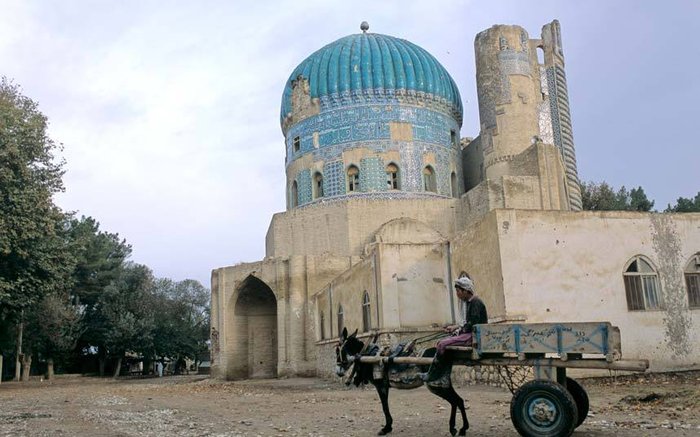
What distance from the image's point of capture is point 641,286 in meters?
15.7

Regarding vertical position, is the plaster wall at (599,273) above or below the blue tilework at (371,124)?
below

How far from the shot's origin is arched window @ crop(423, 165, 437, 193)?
32.4m

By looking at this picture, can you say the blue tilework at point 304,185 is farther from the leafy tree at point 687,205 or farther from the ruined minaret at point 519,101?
the leafy tree at point 687,205

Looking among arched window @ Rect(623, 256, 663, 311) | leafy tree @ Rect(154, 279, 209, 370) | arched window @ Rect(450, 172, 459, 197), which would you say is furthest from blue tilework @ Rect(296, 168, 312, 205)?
arched window @ Rect(623, 256, 663, 311)

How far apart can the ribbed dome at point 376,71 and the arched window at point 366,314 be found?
14697mm

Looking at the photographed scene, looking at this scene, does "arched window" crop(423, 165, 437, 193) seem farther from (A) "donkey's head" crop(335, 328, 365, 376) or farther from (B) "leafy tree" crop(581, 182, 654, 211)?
(A) "donkey's head" crop(335, 328, 365, 376)

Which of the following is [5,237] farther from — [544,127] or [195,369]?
[195,369]

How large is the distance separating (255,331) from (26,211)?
41.2 ft

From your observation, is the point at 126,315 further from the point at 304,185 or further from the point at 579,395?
the point at 579,395

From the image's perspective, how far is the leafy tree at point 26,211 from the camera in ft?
75.0

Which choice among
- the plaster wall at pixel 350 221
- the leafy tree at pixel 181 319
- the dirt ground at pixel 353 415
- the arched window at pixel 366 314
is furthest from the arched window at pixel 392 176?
the leafy tree at pixel 181 319

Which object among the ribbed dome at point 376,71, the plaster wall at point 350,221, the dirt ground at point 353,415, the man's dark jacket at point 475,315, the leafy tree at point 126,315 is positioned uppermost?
the ribbed dome at point 376,71

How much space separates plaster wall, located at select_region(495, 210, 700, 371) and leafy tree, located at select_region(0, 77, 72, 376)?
53.1ft

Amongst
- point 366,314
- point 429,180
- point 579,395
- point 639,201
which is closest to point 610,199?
point 639,201
